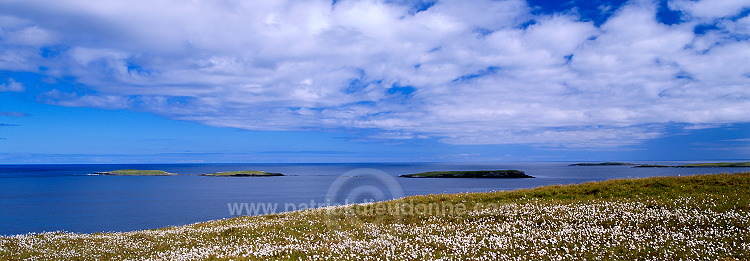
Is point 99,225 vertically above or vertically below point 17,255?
below

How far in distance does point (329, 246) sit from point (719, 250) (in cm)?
1663

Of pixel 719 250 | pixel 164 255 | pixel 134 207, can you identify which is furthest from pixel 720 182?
pixel 134 207

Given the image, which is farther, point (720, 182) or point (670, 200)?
point (720, 182)

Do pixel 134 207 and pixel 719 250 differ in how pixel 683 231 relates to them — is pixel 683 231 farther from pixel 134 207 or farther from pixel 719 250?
pixel 134 207

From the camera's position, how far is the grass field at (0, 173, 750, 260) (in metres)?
18.2

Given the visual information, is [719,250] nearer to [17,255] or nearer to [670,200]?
[670,200]

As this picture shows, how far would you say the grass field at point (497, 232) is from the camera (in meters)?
18.2

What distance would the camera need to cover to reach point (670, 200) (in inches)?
1049

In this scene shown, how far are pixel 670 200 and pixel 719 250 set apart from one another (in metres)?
11.0

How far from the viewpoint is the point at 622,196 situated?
29734mm

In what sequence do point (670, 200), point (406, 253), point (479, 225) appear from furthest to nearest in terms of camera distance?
point (670, 200) → point (479, 225) → point (406, 253)

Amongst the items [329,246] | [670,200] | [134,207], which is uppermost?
[670,200]

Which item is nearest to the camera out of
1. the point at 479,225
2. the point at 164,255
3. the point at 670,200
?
the point at 164,255

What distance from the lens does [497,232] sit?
22.5m
